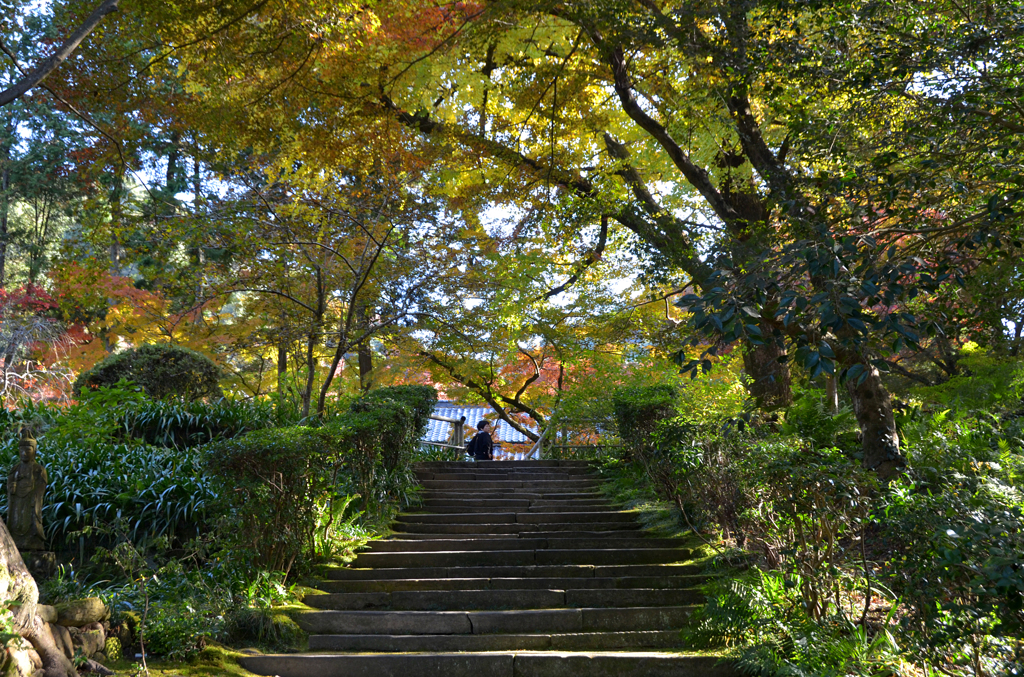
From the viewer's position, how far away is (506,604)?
19.0 ft

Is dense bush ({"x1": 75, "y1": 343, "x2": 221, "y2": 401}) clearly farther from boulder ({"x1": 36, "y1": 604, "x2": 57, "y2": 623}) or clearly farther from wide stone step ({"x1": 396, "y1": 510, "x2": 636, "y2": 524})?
boulder ({"x1": 36, "y1": 604, "x2": 57, "y2": 623})

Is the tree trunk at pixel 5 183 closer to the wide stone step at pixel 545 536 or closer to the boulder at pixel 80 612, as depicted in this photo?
the wide stone step at pixel 545 536

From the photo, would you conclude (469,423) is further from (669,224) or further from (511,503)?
(669,224)

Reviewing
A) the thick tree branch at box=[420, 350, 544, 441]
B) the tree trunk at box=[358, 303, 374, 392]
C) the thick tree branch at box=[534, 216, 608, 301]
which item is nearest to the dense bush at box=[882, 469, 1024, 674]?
the thick tree branch at box=[534, 216, 608, 301]

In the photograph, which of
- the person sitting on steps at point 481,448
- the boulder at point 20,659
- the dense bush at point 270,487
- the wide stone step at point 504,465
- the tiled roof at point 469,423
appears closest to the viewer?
the boulder at point 20,659

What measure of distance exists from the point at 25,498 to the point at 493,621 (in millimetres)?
3932

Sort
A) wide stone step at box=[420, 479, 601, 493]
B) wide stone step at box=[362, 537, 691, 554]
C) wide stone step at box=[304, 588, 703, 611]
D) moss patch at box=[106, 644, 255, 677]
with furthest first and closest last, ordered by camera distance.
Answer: wide stone step at box=[420, 479, 601, 493]
wide stone step at box=[362, 537, 691, 554]
wide stone step at box=[304, 588, 703, 611]
moss patch at box=[106, 644, 255, 677]

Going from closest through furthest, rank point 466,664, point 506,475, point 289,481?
point 466,664, point 289,481, point 506,475

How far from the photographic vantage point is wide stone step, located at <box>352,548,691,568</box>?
6645 mm

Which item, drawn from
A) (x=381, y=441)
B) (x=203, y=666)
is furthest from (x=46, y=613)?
(x=381, y=441)

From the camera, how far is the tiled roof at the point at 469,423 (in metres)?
19.8

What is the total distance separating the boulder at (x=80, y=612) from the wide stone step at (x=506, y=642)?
1.50 metres

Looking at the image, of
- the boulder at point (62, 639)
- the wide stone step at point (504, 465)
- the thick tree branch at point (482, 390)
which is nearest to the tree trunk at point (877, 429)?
the wide stone step at point (504, 465)

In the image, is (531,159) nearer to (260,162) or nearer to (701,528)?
(260,162)
